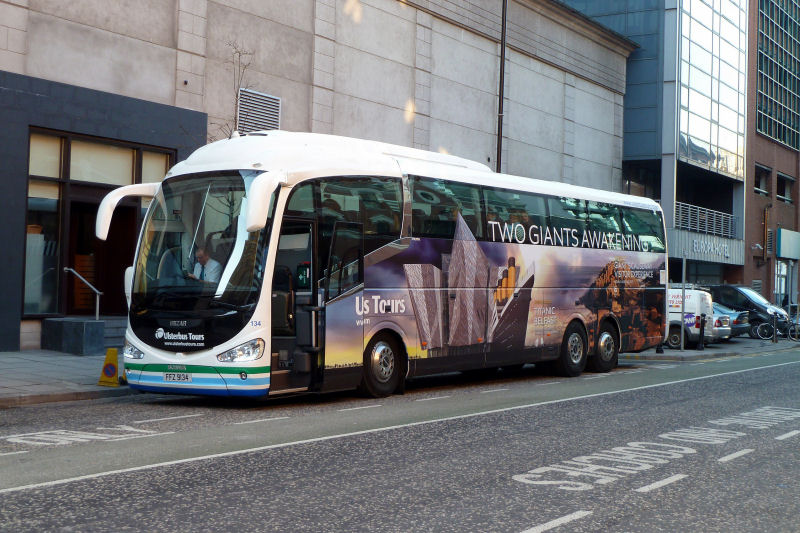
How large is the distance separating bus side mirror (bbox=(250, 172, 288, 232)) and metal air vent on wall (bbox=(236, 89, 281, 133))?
37.8 ft

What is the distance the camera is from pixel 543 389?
1568 centimetres

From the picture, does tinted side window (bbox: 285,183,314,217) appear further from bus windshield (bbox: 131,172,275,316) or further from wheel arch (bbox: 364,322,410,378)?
wheel arch (bbox: 364,322,410,378)

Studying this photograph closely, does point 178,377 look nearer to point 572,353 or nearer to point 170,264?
point 170,264

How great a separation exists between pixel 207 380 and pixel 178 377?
413 millimetres

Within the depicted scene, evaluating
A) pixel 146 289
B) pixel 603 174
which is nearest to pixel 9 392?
pixel 146 289

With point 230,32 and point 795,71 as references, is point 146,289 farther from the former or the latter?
point 795,71

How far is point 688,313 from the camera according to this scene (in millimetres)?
28359

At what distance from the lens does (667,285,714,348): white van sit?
2812 cm

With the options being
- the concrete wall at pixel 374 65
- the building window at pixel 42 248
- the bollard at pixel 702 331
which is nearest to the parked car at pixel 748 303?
the concrete wall at pixel 374 65

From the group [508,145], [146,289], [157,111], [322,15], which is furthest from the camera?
[508,145]

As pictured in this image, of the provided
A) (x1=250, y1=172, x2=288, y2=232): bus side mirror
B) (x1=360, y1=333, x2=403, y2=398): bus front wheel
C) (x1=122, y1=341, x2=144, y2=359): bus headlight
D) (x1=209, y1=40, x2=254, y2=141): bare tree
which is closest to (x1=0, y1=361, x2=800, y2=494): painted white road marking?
(x1=360, y1=333, x2=403, y2=398): bus front wheel

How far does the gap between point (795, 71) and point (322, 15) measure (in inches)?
1837

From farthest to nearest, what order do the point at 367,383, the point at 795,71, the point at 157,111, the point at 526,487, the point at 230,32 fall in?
the point at 795,71
the point at 230,32
the point at 157,111
the point at 367,383
the point at 526,487

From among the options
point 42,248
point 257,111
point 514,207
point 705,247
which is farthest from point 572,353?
point 705,247
